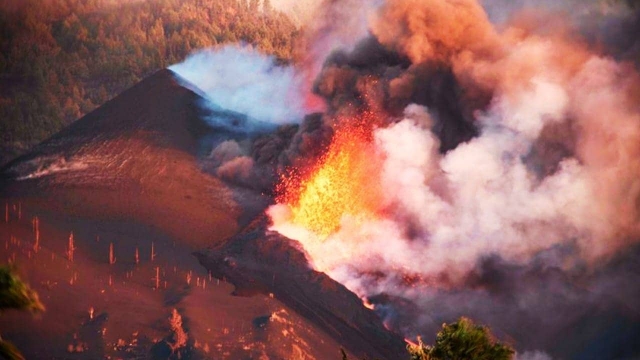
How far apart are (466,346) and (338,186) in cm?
4064

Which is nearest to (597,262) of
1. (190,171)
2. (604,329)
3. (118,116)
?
(604,329)

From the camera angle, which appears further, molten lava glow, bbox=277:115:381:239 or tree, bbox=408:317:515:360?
molten lava glow, bbox=277:115:381:239

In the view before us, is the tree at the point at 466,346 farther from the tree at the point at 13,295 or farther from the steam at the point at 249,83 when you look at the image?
the steam at the point at 249,83

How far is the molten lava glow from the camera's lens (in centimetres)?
5406

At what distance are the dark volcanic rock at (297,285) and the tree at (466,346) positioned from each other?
26.2 meters

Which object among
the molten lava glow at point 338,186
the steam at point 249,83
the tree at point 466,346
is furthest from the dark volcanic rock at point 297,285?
the tree at point 466,346

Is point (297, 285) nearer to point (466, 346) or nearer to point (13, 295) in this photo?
point (466, 346)

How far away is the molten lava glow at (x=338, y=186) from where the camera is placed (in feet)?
177

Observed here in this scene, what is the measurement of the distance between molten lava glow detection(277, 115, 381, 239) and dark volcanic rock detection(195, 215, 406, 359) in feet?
12.2

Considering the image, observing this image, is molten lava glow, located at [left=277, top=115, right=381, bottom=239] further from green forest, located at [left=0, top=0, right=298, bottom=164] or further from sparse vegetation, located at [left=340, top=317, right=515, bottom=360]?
green forest, located at [left=0, top=0, right=298, bottom=164]

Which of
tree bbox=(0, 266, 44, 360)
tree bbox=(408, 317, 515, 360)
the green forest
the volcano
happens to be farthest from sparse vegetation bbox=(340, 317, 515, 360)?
the green forest

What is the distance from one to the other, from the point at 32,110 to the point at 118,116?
2955 cm

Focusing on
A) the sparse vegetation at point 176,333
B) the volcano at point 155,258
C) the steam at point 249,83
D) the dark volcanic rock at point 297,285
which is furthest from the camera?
the steam at point 249,83

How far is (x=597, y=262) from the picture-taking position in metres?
50.5
